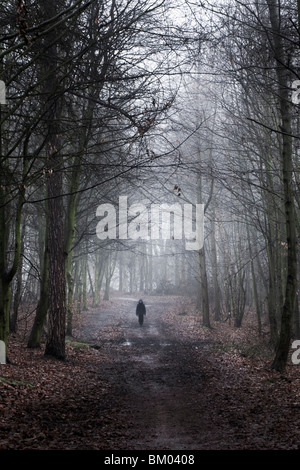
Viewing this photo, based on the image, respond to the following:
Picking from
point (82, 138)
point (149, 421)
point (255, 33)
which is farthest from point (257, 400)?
point (255, 33)

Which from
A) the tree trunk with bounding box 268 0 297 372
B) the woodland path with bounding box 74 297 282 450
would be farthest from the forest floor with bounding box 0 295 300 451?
the tree trunk with bounding box 268 0 297 372

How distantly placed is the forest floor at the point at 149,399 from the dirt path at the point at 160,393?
0.02 meters

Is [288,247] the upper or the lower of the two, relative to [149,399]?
upper

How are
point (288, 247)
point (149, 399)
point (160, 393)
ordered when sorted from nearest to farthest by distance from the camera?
1. point (149, 399)
2. point (160, 393)
3. point (288, 247)

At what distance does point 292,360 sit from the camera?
451 inches

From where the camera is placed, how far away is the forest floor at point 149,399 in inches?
220

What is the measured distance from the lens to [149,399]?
822 centimetres

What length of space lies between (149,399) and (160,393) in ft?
1.75

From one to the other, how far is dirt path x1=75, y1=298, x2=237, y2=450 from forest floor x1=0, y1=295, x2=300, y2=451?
0.06ft

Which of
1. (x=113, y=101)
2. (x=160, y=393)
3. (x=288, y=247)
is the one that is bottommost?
(x=160, y=393)

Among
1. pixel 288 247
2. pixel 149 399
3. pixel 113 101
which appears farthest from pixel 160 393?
pixel 113 101

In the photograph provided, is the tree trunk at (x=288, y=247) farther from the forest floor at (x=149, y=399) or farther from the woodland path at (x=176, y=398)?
the woodland path at (x=176, y=398)

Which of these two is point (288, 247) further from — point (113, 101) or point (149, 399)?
point (113, 101)

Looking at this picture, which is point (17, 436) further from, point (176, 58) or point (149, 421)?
point (176, 58)
